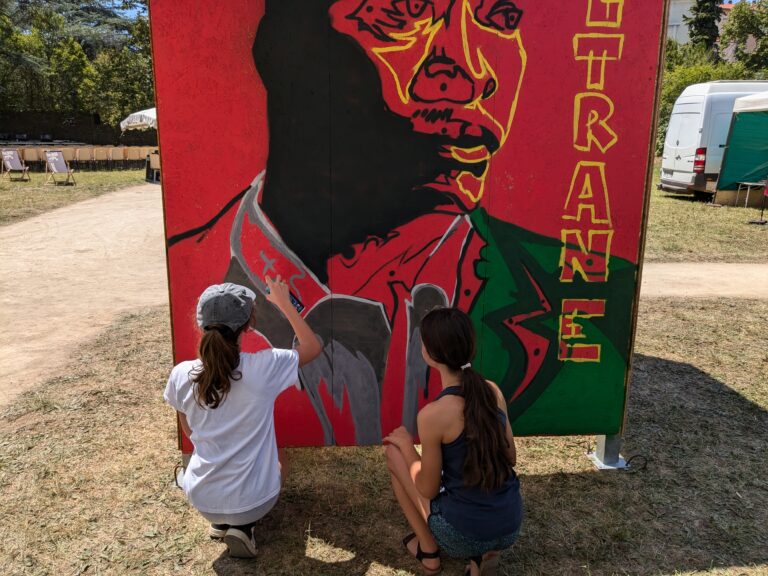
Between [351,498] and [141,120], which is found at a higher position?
[141,120]

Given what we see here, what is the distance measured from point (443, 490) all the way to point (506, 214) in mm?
1518

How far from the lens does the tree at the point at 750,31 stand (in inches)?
1326

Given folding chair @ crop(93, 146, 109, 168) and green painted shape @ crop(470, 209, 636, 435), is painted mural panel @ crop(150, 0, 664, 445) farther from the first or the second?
folding chair @ crop(93, 146, 109, 168)

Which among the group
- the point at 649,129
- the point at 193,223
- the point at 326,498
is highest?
the point at 649,129

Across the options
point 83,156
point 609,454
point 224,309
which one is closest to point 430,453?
point 224,309

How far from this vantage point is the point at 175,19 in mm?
2912

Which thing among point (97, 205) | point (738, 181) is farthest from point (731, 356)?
point (97, 205)

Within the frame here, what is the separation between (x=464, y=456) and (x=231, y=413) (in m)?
1.03

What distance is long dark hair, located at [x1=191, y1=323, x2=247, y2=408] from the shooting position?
2.46 meters

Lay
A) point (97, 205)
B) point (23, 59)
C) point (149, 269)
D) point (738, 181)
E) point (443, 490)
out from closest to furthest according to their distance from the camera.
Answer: point (443, 490)
point (149, 269)
point (738, 181)
point (97, 205)
point (23, 59)

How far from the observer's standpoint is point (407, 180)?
3166 millimetres

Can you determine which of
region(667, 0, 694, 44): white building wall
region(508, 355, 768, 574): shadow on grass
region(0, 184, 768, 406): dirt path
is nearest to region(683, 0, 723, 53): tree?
region(667, 0, 694, 44): white building wall

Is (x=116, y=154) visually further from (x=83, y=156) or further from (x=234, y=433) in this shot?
(x=234, y=433)

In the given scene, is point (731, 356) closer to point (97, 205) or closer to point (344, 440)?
point (344, 440)
